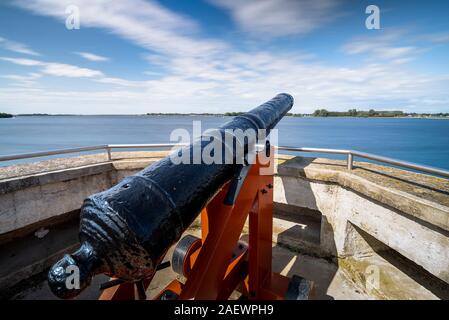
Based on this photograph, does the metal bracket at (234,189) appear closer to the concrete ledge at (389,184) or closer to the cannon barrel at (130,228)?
the cannon barrel at (130,228)

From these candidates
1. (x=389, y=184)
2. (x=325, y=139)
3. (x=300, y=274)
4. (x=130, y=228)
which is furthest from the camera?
(x=325, y=139)

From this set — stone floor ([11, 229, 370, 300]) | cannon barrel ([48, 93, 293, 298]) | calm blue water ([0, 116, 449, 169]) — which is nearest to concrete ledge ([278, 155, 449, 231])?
stone floor ([11, 229, 370, 300])

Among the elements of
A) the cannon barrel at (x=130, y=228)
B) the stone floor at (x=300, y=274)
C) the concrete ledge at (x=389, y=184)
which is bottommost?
the stone floor at (x=300, y=274)

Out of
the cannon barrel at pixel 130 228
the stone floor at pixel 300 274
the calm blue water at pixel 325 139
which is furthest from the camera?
the calm blue water at pixel 325 139

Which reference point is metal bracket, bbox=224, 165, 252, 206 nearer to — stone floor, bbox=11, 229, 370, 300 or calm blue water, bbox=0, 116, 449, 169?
stone floor, bbox=11, 229, 370, 300

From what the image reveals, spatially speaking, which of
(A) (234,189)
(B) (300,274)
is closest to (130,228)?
(A) (234,189)

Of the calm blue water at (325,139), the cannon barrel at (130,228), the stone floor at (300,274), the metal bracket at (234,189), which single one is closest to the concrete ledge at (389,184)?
the stone floor at (300,274)

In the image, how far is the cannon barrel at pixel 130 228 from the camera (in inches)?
40.1

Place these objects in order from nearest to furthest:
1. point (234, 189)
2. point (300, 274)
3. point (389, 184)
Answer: point (234, 189) → point (389, 184) → point (300, 274)

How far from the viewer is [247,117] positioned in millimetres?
2234

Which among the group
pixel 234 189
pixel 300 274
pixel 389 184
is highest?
pixel 234 189

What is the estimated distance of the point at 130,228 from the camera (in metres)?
1.05

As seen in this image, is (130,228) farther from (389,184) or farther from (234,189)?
(389,184)
